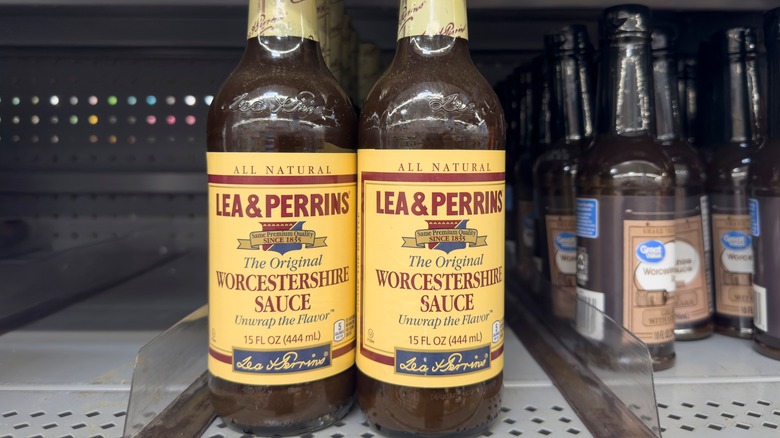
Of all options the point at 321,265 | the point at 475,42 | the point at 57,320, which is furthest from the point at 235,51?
the point at 321,265

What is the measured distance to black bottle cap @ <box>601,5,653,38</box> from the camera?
85 cm

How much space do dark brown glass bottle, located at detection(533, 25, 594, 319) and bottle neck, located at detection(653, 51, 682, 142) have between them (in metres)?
0.11

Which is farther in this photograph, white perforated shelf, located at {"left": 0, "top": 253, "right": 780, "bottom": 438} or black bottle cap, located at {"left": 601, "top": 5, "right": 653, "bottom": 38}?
black bottle cap, located at {"left": 601, "top": 5, "right": 653, "bottom": 38}

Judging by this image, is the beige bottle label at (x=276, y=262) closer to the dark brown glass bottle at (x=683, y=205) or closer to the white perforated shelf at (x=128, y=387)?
the white perforated shelf at (x=128, y=387)

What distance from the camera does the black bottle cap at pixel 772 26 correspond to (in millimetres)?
897

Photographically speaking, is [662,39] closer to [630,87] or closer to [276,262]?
[630,87]

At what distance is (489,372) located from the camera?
2.29 feet

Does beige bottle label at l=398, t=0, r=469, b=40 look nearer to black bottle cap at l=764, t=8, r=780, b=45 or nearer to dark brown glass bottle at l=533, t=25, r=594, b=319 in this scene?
dark brown glass bottle at l=533, t=25, r=594, b=319

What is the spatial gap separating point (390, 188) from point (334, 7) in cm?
39

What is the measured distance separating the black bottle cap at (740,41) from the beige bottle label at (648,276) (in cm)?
35

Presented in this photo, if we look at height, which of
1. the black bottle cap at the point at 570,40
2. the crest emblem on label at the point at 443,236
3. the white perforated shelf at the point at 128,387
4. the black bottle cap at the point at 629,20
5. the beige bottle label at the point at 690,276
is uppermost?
the black bottle cap at the point at 570,40

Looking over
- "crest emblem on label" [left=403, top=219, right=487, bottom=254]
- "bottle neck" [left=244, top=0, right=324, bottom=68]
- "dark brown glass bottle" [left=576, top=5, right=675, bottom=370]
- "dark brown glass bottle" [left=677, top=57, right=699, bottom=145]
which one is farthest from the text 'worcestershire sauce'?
"dark brown glass bottle" [left=677, top=57, right=699, bottom=145]

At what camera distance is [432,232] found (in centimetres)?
66

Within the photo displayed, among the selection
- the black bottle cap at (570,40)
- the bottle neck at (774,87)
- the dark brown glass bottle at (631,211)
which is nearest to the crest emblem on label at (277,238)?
the dark brown glass bottle at (631,211)
